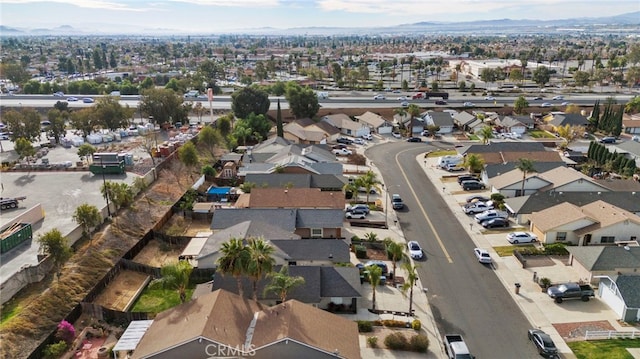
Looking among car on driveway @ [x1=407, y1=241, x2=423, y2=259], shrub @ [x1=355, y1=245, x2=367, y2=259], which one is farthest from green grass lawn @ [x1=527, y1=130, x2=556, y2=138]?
shrub @ [x1=355, y1=245, x2=367, y2=259]

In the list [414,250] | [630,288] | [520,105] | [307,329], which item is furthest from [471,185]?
[520,105]

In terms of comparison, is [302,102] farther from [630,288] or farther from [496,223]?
[630,288]

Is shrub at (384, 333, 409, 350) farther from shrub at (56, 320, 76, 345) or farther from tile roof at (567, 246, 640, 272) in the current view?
shrub at (56, 320, 76, 345)

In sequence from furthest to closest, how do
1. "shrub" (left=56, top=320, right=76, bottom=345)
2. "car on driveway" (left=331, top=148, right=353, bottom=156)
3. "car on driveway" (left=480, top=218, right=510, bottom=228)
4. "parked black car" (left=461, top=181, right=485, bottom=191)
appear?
1. "car on driveway" (left=331, top=148, right=353, bottom=156)
2. "parked black car" (left=461, top=181, right=485, bottom=191)
3. "car on driveway" (left=480, top=218, right=510, bottom=228)
4. "shrub" (left=56, top=320, right=76, bottom=345)

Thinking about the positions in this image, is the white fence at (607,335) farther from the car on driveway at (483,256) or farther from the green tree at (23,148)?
the green tree at (23,148)

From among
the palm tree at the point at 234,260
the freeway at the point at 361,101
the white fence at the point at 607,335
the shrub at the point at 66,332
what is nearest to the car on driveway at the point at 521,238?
the white fence at the point at 607,335

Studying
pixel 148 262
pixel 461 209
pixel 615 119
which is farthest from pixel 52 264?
pixel 615 119
